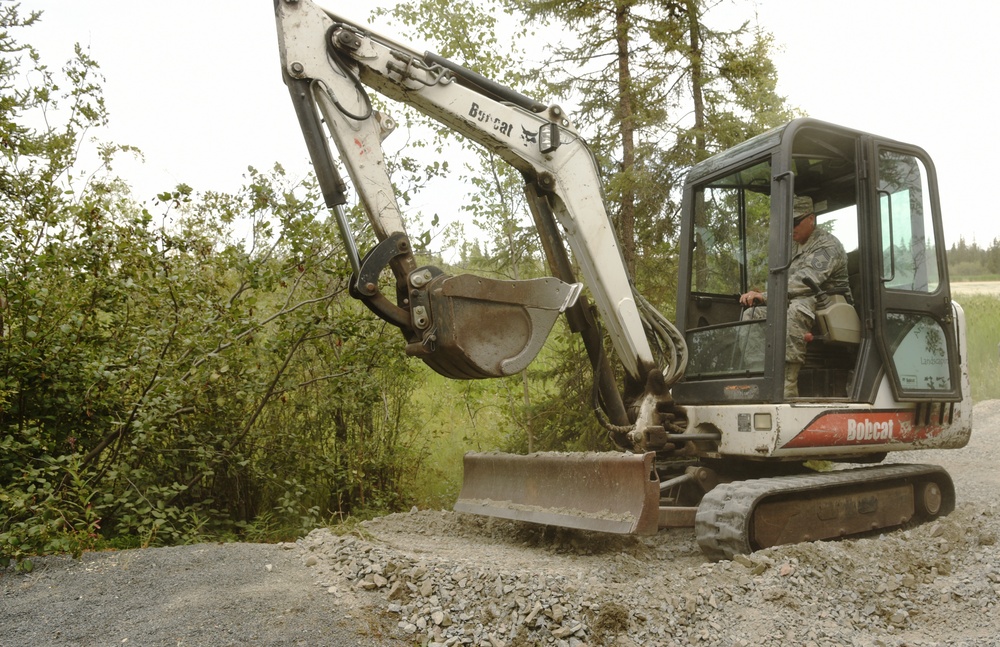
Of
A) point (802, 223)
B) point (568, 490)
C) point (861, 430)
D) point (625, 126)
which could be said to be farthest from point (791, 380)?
point (625, 126)

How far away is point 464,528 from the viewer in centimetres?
565

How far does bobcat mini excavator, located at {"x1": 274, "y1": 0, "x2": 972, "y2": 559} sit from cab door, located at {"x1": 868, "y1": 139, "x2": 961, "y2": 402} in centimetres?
2

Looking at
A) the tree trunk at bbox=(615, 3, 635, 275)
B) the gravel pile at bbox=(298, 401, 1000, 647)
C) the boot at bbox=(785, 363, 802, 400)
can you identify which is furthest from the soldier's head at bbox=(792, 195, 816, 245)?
the tree trunk at bbox=(615, 3, 635, 275)

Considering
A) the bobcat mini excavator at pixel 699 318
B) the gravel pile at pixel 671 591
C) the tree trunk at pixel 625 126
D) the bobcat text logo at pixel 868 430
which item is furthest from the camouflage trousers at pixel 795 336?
the tree trunk at pixel 625 126

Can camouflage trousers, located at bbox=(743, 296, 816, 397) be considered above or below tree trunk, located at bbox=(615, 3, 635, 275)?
below

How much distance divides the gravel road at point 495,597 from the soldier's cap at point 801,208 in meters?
2.12

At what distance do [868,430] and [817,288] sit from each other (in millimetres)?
944

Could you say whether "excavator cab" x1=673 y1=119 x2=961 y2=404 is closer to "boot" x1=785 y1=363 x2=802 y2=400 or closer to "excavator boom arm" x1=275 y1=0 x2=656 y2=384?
"boot" x1=785 y1=363 x2=802 y2=400

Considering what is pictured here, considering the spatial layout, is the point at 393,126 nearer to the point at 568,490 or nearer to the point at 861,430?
the point at 568,490

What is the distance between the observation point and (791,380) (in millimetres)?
5125

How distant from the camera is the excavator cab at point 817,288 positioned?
5188mm

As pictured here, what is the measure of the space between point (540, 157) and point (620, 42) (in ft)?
12.2

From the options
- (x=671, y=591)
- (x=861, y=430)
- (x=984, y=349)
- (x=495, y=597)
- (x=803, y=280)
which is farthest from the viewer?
(x=984, y=349)

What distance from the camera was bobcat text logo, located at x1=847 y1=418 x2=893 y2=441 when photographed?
5148 millimetres
